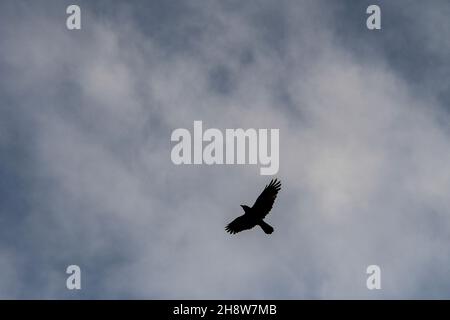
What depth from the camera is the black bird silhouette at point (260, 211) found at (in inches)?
1128

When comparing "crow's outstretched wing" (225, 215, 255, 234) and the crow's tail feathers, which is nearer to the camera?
the crow's tail feathers

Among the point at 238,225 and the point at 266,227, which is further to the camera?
the point at 238,225

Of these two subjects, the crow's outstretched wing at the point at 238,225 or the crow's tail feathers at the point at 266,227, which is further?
the crow's outstretched wing at the point at 238,225

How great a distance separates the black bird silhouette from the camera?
28.6 metres

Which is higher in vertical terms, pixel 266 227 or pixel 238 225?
pixel 238 225

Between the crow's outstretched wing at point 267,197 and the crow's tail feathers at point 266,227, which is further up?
the crow's outstretched wing at point 267,197

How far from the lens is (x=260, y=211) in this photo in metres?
28.9

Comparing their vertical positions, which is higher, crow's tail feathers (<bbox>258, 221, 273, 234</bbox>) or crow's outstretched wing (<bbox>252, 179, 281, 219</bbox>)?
crow's outstretched wing (<bbox>252, 179, 281, 219</bbox>)

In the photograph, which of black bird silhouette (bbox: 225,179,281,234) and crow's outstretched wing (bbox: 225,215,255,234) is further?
crow's outstretched wing (bbox: 225,215,255,234)

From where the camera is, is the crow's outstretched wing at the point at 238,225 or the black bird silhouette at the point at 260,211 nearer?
the black bird silhouette at the point at 260,211
